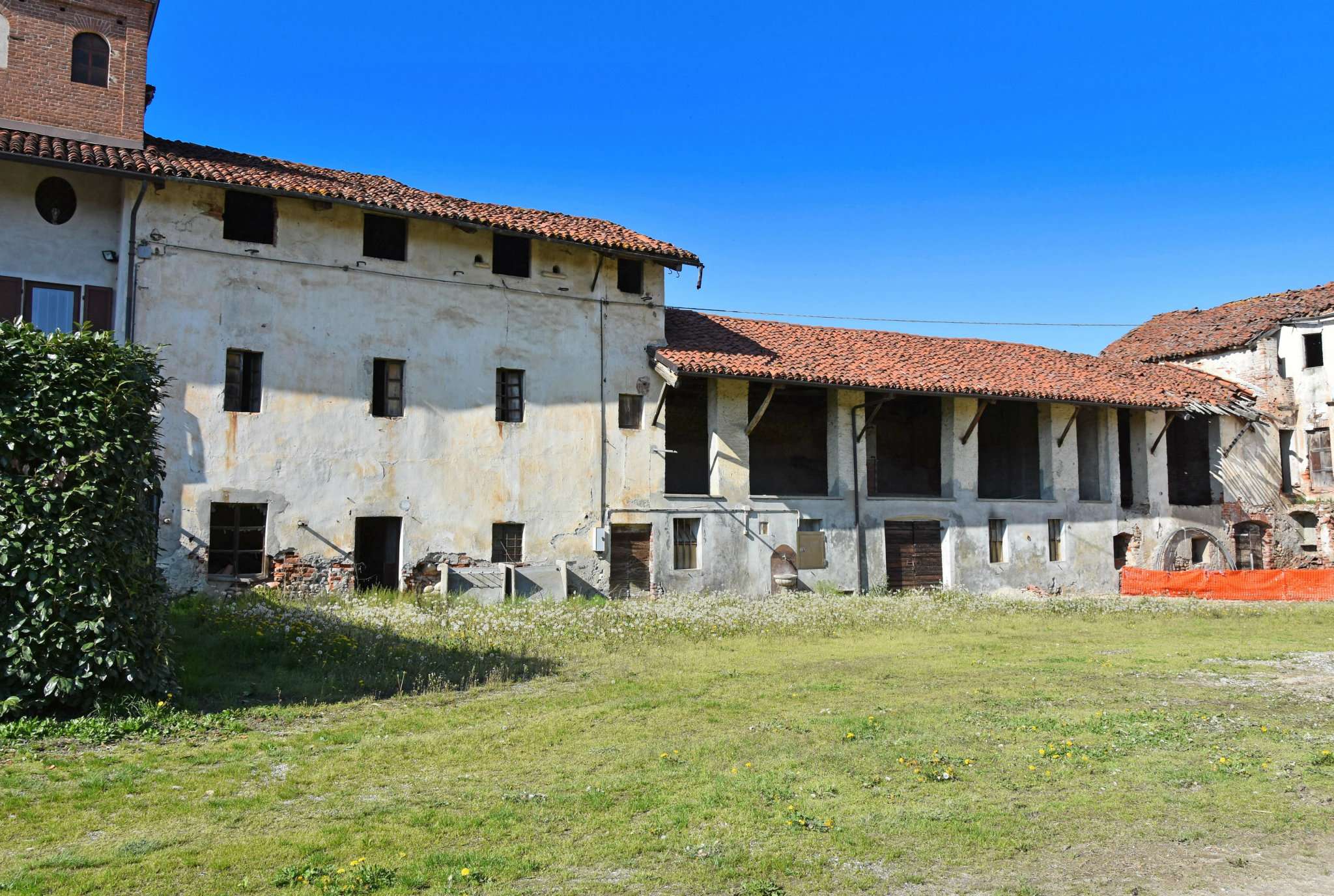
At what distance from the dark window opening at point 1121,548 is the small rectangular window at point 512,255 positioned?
63.8ft

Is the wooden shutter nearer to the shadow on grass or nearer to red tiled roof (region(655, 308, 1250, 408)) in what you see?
the shadow on grass

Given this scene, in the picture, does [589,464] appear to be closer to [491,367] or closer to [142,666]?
[491,367]

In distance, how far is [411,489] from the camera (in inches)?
814

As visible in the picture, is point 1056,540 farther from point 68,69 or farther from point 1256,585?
point 68,69

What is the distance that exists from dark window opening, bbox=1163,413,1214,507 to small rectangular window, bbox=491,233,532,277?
72.9ft

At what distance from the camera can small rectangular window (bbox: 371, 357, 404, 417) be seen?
20781 millimetres

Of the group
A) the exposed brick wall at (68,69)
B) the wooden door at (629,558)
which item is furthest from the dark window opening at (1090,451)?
the exposed brick wall at (68,69)

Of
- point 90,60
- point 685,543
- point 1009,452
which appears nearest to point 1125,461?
point 1009,452

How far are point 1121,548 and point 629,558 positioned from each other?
53.6ft

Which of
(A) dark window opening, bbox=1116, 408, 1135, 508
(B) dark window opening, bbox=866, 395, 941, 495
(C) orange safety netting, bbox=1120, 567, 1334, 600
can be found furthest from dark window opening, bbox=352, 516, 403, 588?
(A) dark window opening, bbox=1116, 408, 1135, 508

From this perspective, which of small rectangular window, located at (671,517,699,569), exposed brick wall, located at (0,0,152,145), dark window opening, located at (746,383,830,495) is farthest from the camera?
dark window opening, located at (746,383,830,495)

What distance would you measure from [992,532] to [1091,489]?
457 cm

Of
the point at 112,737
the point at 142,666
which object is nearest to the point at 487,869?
the point at 112,737

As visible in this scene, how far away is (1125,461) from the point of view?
3133cm
